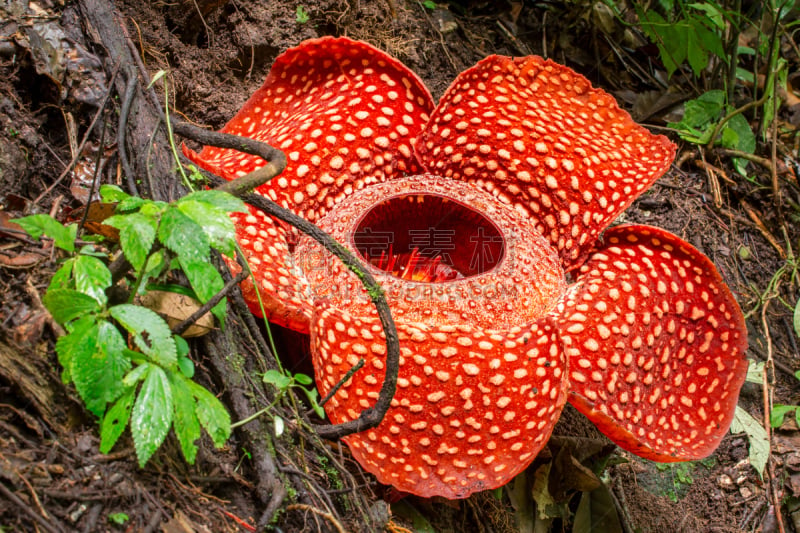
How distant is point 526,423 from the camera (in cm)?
199

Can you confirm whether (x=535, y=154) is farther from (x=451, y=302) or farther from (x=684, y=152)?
(x=684, y=152)

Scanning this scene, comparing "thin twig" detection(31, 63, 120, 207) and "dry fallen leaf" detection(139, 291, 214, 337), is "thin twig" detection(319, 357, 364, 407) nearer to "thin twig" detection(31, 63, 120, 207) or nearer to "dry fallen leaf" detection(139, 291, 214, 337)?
"dry fallen leaf" detection(139, 291, 214, 337)

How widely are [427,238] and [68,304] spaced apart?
1.74 m

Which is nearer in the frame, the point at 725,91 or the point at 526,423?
the point at 526,423

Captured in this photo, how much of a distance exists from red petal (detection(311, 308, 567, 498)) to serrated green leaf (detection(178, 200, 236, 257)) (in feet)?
2.10

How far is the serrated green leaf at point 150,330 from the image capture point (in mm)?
1373

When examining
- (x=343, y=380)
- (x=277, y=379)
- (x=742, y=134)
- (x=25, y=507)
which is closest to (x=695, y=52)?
(x=742, y=134)

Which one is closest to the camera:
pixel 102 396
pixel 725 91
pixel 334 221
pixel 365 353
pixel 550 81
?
pixel 102 396

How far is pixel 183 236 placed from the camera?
1.42 meters

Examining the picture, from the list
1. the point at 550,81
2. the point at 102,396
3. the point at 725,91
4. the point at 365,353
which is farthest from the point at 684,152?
the point at 102,396

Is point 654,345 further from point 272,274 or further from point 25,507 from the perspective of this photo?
point 25,507

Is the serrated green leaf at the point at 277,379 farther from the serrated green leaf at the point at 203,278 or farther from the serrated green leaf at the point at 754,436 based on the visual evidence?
the serrated green leaf at the point at 754,436

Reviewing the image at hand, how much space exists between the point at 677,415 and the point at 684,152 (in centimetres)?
208

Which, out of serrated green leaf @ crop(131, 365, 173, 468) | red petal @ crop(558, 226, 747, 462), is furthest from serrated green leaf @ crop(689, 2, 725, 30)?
serrated green leaf @ crop(131, 365, 173, 468)
